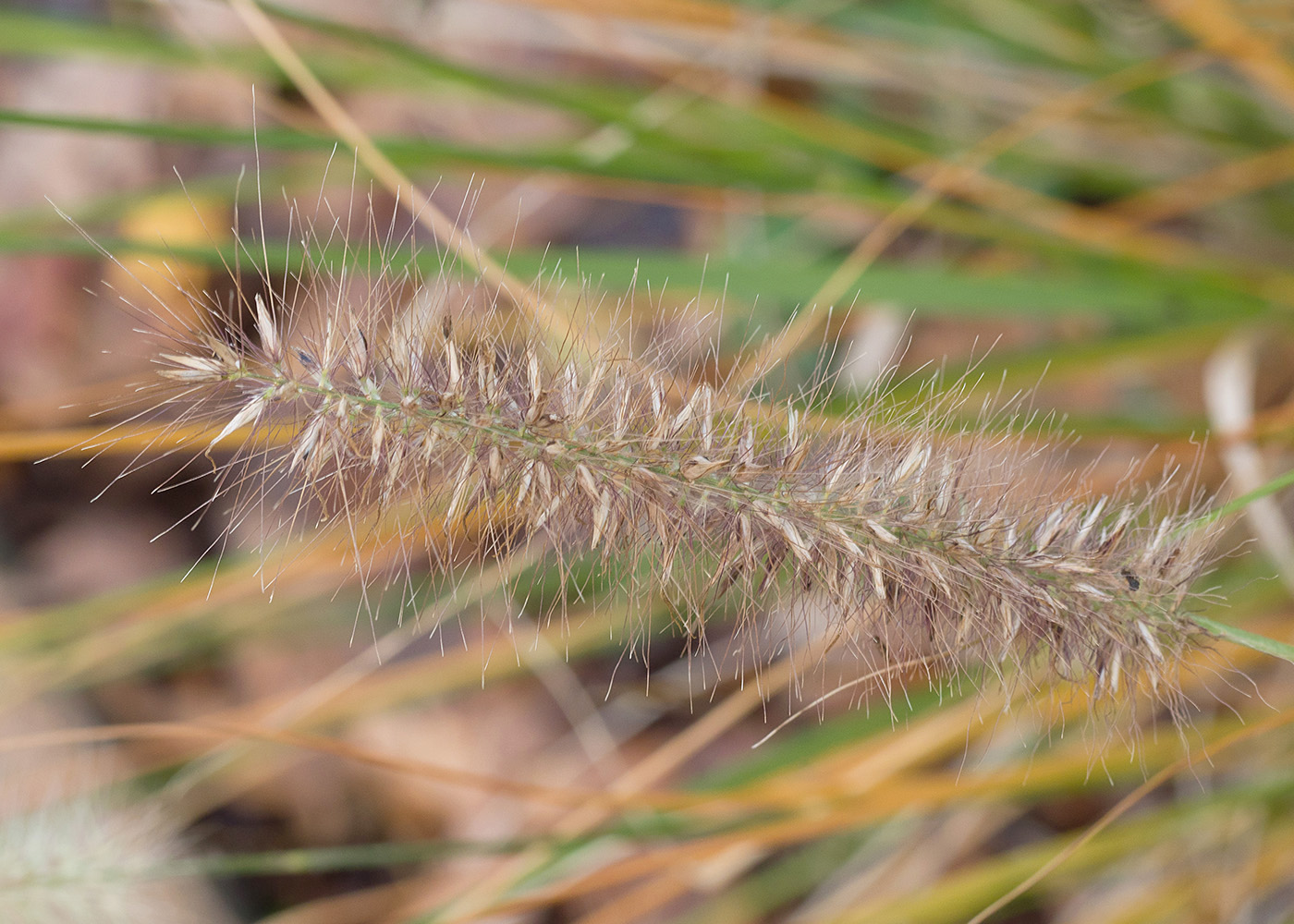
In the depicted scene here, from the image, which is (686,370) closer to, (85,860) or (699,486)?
(699,486)

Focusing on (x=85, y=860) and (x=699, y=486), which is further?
(x=85, y=860)

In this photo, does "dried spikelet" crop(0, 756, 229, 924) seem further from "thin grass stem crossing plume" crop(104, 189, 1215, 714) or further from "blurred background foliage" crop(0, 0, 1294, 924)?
"thin grass stem crossing plume" crop(104, 189, 1215, 714)

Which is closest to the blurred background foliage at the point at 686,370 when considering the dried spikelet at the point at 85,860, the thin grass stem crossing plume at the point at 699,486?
the dried spikelet at the point at 85,860

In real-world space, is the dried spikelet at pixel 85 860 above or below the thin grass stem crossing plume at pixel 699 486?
below

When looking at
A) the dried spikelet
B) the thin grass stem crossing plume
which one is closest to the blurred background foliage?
the dried spikelet

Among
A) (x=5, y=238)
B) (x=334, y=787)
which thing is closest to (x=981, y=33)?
(x=5, y=238)

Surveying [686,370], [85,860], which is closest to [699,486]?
[686,370]

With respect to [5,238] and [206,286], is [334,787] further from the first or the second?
[5,238]

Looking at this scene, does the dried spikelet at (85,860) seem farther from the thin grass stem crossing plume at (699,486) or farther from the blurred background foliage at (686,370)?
the thin grass stem crossing plume at (699,486)
